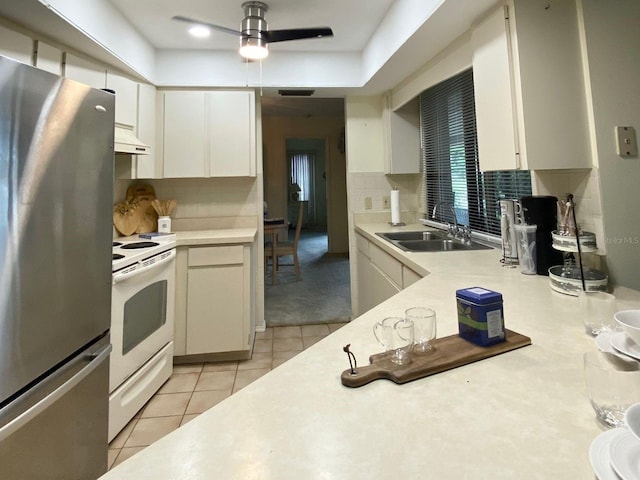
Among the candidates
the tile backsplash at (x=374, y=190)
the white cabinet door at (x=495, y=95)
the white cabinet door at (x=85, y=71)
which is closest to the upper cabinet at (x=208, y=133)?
the white cabinet door at (x=85, y=71)

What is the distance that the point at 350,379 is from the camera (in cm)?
66

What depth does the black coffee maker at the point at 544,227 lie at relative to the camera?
144 cm

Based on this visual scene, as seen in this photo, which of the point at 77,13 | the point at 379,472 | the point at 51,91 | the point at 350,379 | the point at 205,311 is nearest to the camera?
the point at 379,472

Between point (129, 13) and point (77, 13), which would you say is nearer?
point (77, 13)

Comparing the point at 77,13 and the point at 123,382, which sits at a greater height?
the point at 77,13

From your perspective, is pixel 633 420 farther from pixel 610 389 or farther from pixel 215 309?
pixel 215 309

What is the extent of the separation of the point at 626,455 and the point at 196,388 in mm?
2257

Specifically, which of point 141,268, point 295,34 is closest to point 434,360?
point 141,268

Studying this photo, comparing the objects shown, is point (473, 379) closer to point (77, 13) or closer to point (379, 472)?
point (379, 472)

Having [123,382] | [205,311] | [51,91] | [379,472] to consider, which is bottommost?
[123,382]

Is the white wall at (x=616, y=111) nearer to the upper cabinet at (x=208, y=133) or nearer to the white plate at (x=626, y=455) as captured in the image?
the white plate at (x=626, y=455)

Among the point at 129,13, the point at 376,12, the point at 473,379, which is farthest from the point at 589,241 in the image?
the point at 129,13

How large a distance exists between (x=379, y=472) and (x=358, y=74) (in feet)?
9.82

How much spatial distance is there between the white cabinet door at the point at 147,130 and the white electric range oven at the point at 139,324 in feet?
2.00
